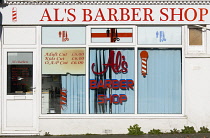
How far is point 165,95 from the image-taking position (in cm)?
1362

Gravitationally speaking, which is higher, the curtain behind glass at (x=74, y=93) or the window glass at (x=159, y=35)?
the window glass at (x=159, y=35)

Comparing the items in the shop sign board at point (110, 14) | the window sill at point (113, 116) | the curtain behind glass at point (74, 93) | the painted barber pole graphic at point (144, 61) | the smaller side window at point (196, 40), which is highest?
the shop sign board at point (110, 14)

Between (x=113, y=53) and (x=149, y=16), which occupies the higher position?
(x=149, y=16)

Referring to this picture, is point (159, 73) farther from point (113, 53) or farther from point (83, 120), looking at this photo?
point (83, 120)

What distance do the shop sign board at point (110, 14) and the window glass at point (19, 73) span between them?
91 centimetres

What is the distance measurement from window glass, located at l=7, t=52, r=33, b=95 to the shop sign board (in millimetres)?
914

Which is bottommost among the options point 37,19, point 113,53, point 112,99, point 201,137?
point 201,137

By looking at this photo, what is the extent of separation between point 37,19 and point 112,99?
9.52 ft

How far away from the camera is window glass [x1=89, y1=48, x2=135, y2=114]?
535 inches

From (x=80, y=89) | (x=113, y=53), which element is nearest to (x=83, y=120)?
(x=80, y=89)

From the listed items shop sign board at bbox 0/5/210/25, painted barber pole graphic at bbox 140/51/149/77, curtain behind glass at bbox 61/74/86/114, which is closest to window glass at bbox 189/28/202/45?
shop sign board at bbox 0/5/210/25

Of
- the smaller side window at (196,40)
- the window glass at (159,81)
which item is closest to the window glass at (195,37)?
the smaller side window at (196,40)

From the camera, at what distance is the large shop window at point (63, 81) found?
1355 cm

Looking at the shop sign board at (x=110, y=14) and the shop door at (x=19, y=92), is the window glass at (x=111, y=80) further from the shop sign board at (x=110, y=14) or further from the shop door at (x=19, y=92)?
the shop door at (x=19, y=92)
